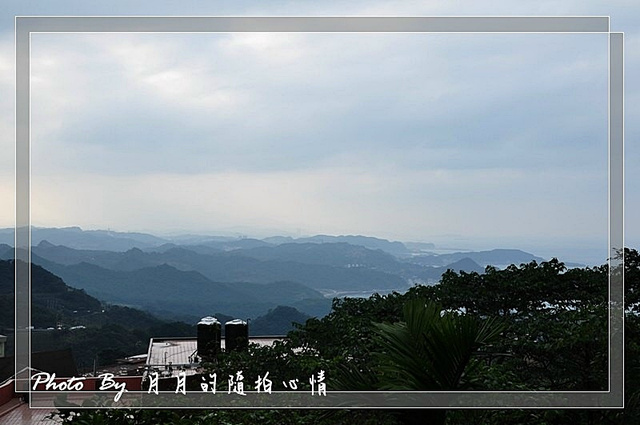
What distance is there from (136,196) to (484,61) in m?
1.20

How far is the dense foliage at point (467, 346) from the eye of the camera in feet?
8.23

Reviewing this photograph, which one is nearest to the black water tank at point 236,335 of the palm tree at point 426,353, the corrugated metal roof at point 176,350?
the corrugated metal roof at point 176,350

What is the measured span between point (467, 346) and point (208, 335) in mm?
860

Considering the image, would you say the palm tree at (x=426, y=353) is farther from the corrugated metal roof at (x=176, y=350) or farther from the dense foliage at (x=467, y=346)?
the corrugated metal roof at (x=176, y=350)

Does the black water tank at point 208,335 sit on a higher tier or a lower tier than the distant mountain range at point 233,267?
lower

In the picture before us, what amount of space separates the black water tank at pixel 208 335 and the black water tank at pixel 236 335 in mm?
28

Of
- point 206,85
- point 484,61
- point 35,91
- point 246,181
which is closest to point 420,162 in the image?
point 484,61

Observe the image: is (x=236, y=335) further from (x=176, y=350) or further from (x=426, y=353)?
(x=426, y=353)

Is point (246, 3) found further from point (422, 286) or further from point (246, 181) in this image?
point (422, 286)

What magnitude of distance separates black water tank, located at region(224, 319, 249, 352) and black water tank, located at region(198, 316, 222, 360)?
28mm

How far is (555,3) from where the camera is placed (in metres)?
2.44

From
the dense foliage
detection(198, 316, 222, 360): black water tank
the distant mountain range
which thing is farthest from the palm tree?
detection(198, 316, 222, 360): black water tank

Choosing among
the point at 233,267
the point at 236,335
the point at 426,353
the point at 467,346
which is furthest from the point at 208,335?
the point at 467,346

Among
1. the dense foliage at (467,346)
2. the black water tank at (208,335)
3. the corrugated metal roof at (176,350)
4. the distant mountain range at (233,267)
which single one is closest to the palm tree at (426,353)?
the dense foliage at (467,346)
